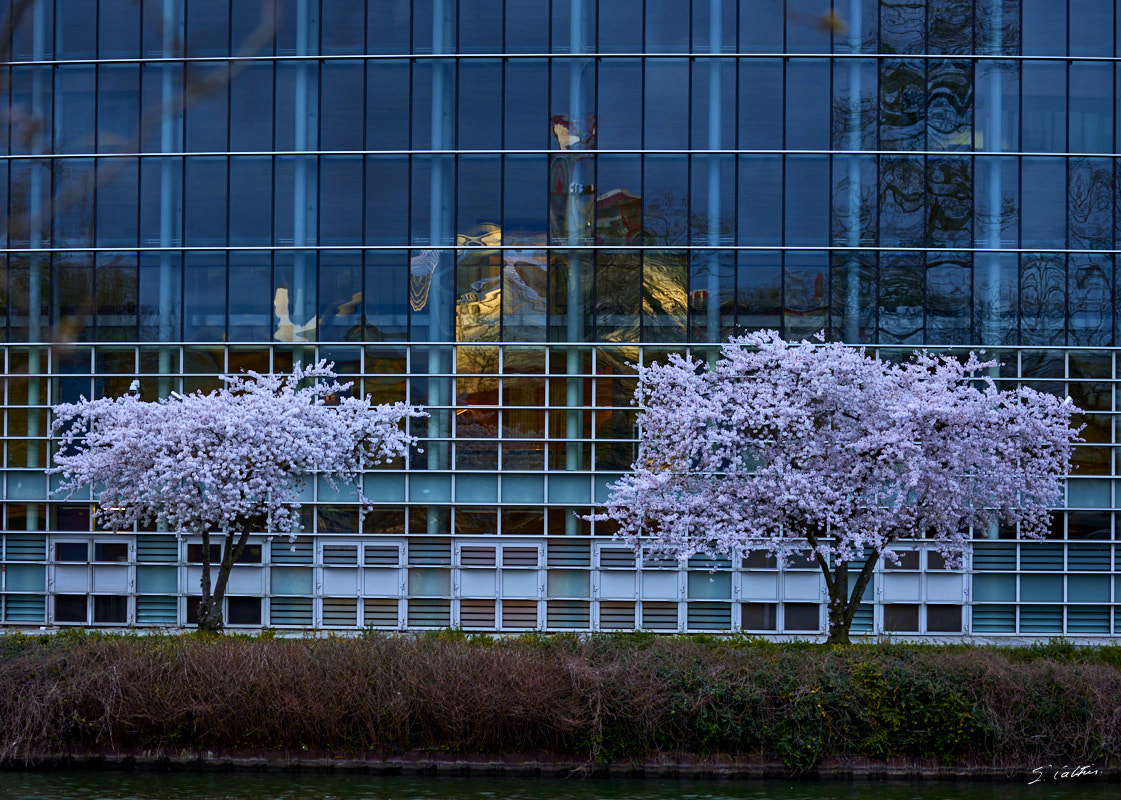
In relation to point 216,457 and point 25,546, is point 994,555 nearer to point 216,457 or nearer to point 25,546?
point 216,457

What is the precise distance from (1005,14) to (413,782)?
24950 mm

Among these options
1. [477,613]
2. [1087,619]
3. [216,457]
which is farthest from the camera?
[477,613]

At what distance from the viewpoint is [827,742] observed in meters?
19.3

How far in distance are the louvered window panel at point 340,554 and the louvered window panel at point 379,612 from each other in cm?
112

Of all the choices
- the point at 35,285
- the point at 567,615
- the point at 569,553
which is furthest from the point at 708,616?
the point at 35,285

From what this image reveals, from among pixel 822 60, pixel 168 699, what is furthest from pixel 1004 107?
pixel 168 699

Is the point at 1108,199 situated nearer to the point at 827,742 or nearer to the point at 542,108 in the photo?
the point at 542,108

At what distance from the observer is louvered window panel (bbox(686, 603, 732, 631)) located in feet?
105

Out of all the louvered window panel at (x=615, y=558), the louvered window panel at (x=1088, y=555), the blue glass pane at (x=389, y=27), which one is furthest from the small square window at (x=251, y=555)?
the louvered window panel at (x=1088, y=555)

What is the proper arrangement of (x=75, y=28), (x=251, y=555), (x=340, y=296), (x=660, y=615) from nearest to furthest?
(x=660, y=615)
(x=340, y=296)
(x=251, y=555)
(x=75, y=28)

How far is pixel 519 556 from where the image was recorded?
3225cm

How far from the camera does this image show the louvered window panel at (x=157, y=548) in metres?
32.6

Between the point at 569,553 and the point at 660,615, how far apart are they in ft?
9.37
